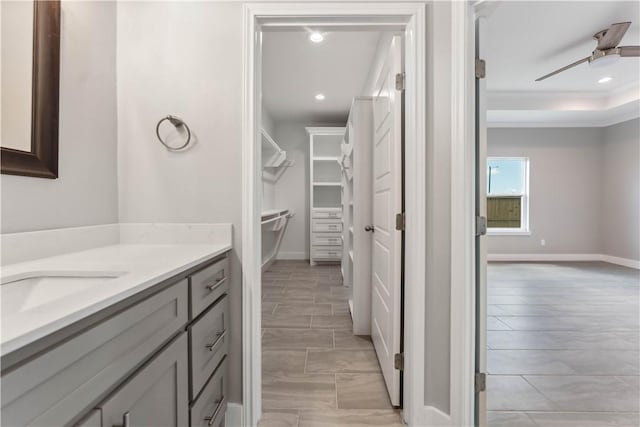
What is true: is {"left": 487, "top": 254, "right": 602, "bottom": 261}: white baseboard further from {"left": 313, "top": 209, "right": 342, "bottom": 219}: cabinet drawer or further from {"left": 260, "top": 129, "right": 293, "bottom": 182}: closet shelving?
{"left": 260, "top": 129, "right": 293, "bottom": 182}: closet shelving

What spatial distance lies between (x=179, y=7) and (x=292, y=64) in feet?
6.97

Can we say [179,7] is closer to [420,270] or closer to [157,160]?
[157,160]

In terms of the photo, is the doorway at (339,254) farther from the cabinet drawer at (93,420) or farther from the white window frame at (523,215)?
the white window frame at (523,215)

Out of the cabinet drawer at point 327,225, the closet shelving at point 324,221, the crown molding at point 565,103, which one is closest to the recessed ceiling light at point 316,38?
the closet shelving at point 324,221

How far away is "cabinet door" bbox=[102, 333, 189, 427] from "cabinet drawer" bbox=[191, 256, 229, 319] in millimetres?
138

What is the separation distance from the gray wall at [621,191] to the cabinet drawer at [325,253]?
16.7ft

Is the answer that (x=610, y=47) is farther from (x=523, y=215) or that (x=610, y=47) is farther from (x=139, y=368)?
(x=139, y=368)

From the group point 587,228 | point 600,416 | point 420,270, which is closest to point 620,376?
point 600,416

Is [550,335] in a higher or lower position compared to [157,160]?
lower

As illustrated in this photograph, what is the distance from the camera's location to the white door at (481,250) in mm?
1473

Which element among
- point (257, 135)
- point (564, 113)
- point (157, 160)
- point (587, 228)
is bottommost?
point (587, 228)

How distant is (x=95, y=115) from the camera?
1.46 metres

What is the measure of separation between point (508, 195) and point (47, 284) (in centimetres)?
712

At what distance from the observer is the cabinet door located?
0.73 meters
